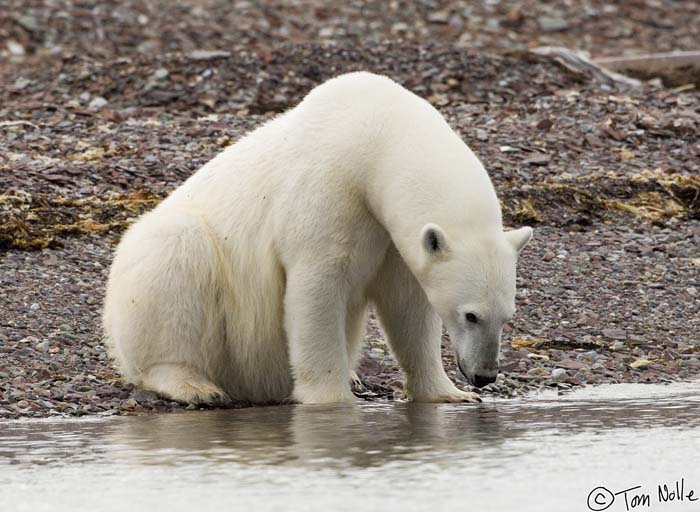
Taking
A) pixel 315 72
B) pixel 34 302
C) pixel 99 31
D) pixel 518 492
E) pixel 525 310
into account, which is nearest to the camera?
pixel 518 492

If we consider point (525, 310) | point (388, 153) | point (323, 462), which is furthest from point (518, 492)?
point (525, 310)

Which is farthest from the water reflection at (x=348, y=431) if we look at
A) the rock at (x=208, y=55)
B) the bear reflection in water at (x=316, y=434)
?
the rock at (x=208, y=55)

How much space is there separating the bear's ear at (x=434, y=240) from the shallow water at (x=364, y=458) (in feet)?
2.27

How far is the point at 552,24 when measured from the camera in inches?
→ 792

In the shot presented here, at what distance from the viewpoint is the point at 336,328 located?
20.8ft

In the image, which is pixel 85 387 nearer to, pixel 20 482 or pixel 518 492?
pixel 20 482

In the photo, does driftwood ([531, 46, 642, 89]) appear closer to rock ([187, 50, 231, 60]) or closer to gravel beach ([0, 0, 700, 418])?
gravel beach ([0, 0, 700, 418])

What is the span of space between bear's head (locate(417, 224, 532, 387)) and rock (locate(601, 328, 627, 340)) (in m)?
1.99

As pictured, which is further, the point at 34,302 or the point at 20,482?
the point at 34,302

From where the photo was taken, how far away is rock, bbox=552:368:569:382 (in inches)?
273

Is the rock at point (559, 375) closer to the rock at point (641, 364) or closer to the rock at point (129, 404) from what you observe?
the rock at point (641, 364)

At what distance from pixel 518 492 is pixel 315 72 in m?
10.1

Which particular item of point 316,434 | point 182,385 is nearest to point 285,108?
point 182,385

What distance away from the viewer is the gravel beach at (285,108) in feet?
23.6
